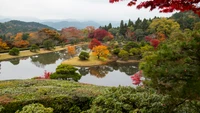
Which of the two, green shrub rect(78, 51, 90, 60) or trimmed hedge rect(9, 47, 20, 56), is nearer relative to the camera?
green shrub rect(78, 51, 90, 60)

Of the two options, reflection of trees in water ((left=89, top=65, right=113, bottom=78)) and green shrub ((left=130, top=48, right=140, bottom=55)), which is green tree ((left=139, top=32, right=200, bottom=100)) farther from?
green shrub ((left=130, top=48, right=140, bottom=55))

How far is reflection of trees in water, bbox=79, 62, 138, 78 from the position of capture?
23.1m

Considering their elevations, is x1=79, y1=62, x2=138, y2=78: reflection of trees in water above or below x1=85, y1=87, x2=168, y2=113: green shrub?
below

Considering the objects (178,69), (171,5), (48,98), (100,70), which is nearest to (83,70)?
(100,70)

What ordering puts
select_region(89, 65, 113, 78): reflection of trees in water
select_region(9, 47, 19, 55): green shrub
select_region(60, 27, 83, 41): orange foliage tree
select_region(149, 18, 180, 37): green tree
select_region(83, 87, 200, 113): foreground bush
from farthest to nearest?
select_region(60, 27, 83, 41): orange foliage tree → select_region(149, 18, 180, 37): green tree → select_region(9, 47, 19, 55): green shrub → select_region(89, 65, 113, 78): reflection of trees in water → select_region(83, 87, 200, 113): foreground bush

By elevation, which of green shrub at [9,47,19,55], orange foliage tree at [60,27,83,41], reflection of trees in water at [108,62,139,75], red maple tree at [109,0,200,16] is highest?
red maple tree at [109,0,200,16]

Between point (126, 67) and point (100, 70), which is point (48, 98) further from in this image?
point (126, 67)

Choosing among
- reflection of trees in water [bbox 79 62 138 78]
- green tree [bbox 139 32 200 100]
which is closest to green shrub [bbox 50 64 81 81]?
reflection of trees in water [bbox 79 62 138 78]

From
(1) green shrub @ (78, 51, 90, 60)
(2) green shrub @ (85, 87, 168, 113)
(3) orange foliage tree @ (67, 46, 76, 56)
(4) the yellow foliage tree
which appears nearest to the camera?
(2) green shrub @ (85, 87, 168, 113)

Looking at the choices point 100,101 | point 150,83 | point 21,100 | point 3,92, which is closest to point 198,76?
point 150,83

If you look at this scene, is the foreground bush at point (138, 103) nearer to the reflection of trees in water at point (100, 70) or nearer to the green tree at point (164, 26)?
the reflection of trees in water at point (100, 70)

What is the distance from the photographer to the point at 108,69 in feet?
82.9

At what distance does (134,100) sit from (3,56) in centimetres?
3001

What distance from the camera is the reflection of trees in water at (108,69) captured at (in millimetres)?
23125
